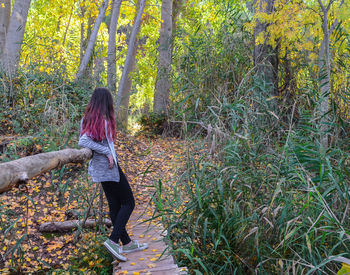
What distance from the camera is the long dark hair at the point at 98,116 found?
3.78 m

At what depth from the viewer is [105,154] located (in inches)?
150

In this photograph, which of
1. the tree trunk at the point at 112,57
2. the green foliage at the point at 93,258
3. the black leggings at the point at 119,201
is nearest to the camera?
the black leggings at the point at 119,201

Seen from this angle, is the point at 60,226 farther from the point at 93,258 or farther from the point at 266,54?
the point at 266,54

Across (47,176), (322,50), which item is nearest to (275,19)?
(322,50)

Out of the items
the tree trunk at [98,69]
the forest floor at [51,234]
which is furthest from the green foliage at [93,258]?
the tree trunk at [98,69]

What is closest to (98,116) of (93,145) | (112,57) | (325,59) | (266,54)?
(93,145)

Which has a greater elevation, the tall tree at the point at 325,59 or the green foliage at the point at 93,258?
the tall tree at the point at 325,59

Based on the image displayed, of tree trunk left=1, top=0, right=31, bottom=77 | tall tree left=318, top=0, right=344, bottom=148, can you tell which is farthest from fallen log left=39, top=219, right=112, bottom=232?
tree trunk left=1, top=0, right=31, bottom=77

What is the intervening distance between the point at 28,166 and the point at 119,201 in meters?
1.92

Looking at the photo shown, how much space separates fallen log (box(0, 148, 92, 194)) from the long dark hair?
52 cm

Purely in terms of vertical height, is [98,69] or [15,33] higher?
[15,33]

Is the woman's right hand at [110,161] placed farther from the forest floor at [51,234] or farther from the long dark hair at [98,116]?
the forest floor at [51,234]

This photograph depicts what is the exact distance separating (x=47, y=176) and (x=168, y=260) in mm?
3709

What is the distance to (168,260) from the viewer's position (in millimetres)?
3713
